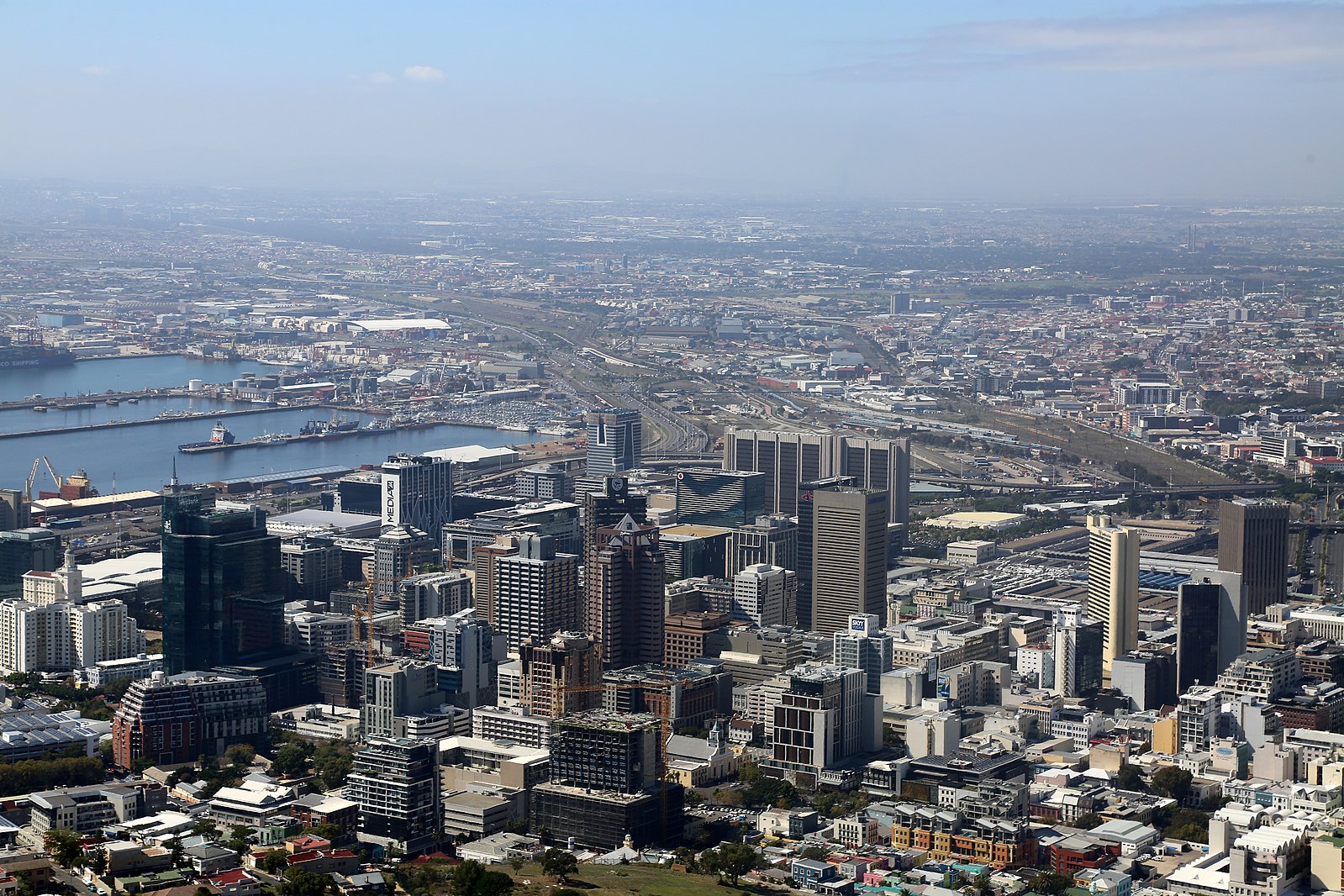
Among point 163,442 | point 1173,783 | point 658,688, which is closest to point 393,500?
point 658,688

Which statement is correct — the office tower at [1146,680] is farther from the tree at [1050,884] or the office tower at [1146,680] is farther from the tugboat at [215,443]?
the tugboat at [215,443]

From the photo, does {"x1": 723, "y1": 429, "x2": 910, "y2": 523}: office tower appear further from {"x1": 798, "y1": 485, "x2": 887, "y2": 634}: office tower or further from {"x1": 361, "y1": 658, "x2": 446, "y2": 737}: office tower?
{"x1": 361, "y1": 658, "x2": 446, "y2": 737}: office tower

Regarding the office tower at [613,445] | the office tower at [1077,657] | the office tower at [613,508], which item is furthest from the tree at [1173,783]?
the office tower at [613,445]

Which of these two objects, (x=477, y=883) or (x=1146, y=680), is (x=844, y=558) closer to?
(x=1146, y=680)

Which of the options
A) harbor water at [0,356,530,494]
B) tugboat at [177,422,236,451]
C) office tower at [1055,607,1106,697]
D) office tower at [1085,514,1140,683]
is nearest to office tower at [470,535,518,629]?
office tower at [1055,607,1106,697]

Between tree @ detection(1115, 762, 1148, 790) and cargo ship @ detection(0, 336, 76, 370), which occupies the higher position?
cargo ship @ detection(0, 336, 76, 370)

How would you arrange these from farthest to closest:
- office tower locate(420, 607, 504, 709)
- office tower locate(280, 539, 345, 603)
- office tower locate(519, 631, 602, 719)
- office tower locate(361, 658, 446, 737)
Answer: office tower locate(280, 539, 345, 603), office tower locate(420, 607, 504, 709), office tower locate(519, 631, 602, 719), office tower locate(361, 658, 446, 737)

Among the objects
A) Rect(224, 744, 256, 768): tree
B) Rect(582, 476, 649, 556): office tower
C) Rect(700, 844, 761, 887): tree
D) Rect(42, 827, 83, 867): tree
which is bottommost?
Rect(224, 744, 256, 768): tree
